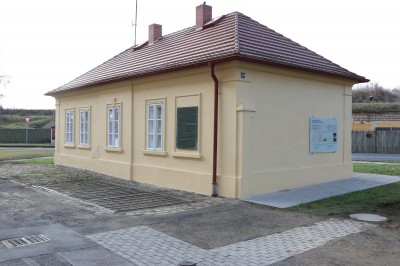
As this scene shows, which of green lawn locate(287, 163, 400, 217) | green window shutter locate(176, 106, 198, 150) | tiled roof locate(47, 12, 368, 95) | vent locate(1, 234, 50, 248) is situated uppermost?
tiled roof locate(47, 12, 368, 95)

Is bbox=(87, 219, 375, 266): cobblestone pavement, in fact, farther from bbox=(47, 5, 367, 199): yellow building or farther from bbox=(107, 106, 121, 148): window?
bbox=(107, 106, 121, 148): window

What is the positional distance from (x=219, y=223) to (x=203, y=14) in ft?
31.2

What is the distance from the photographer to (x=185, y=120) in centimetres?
1273

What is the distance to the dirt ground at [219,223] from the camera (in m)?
6.43

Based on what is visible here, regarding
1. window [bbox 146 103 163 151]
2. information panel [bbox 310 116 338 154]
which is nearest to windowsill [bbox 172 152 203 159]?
window [bbox 146 103 163 151]

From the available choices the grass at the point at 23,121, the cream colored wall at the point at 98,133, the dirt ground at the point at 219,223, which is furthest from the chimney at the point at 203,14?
the grass at the point at 23,121

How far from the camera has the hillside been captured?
65.4 metres

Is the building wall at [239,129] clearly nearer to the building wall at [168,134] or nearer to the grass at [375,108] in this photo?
the building wall at [168,134]

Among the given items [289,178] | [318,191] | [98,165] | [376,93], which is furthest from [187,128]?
[376,93]

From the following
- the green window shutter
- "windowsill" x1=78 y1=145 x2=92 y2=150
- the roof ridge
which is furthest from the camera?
"windowsill" x1=78 y1=145 x2=92 y2=150

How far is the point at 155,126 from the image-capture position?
46.0 feet

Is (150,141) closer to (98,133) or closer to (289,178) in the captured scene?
(98,133)

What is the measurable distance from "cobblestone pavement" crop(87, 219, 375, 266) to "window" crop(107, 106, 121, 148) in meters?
8.44

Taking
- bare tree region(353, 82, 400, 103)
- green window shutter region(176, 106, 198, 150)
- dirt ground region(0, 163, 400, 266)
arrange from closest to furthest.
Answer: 1. dirt ground region(0, 163, 400, 266)
2. green window shutter region(176, 106, 198, 150)
3. bare tree region(353, 82, 400, 103)
